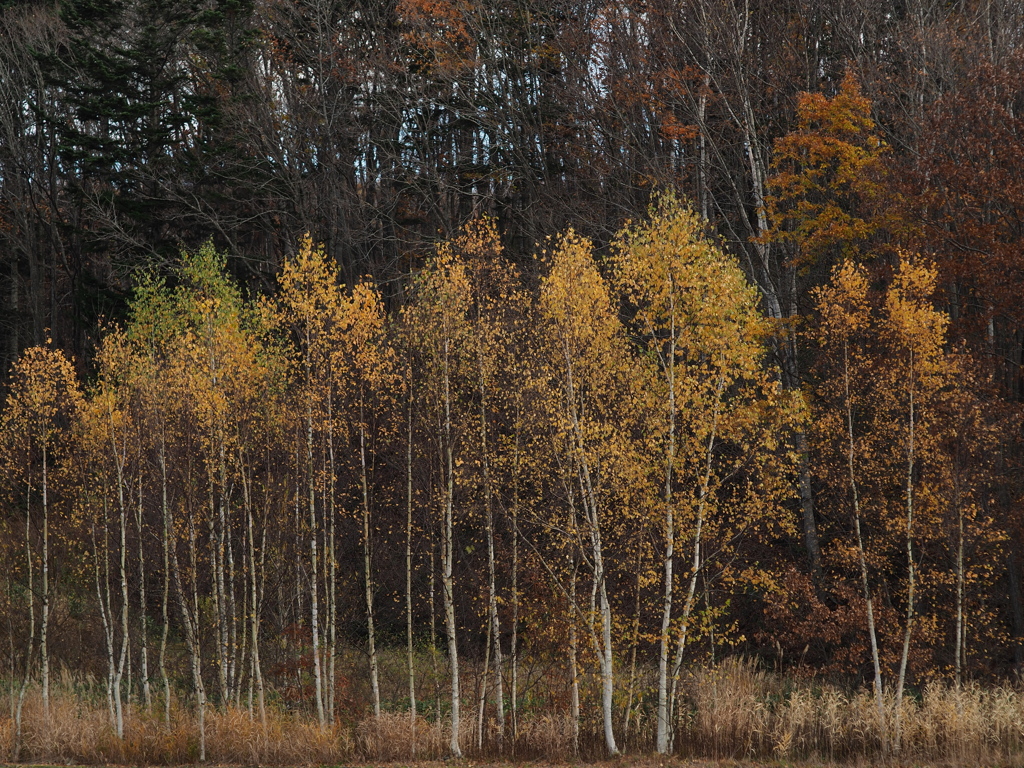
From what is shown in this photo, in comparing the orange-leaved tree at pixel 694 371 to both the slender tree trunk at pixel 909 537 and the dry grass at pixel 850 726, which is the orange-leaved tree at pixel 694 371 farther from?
the slender tree trunk at pixel 909 537

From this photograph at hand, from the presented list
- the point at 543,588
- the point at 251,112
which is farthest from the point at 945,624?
the point at 251,112

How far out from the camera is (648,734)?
1769 cm

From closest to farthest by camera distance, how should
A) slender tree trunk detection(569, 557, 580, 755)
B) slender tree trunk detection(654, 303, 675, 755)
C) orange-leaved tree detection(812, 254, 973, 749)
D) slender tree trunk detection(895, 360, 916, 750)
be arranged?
1. slender tree trunk detection(654, 303, 675, 755)
2. slender tree trunk detection(569, 557, 580, 755)
3. slender tree trunk detection(895, 360, 916, 750)
4. orange-leaved tree detection(812, 254, 973, 749)

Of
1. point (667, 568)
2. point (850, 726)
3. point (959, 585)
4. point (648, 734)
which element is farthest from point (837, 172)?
point (648, 734)

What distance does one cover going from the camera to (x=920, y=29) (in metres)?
23.3

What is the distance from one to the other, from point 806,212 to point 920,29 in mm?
5079

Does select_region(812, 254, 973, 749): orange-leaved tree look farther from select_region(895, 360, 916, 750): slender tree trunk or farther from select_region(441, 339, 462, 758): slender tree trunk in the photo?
select_region(441, 339, 462, 758): slender tree trunk

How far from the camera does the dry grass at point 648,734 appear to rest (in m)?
16.5

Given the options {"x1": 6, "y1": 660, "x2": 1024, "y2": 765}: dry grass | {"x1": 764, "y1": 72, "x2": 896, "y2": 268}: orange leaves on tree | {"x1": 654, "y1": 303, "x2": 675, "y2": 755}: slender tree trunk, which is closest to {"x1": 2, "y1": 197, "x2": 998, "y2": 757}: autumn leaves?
{"x1": 654, "y1": 303, "x2": 675, "y2": 755}: slender tree trunk

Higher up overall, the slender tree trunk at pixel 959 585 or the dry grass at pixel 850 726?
the slender tree trunk at pixel 959 585

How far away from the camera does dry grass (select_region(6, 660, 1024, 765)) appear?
16.5 metres

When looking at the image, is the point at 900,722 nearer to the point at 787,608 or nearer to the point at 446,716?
the point at 787,608

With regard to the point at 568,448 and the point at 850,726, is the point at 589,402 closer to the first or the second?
the point at 568,448

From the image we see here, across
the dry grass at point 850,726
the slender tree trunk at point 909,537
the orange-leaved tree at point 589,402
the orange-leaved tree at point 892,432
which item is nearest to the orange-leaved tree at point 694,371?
the orange-leaved tree at point 589,402
